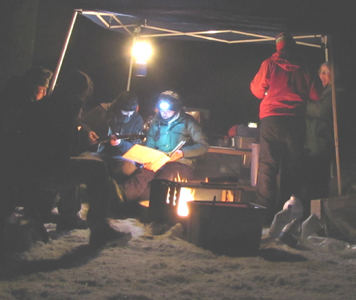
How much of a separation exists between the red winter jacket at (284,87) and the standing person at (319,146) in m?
0.29

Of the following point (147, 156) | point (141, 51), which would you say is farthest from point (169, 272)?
point (141, 51)

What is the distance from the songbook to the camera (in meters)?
4.52

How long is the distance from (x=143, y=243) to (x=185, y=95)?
1159 cm

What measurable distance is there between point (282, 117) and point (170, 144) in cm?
157

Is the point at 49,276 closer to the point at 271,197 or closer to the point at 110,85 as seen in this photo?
the point at 271,197

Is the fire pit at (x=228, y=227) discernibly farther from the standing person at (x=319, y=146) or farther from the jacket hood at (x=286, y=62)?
the jacket hood at (x=286, y=62)

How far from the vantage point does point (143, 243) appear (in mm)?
Answer: 3566

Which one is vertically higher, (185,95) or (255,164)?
(185,95)

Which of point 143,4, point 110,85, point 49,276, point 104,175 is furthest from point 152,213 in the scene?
point 110,85

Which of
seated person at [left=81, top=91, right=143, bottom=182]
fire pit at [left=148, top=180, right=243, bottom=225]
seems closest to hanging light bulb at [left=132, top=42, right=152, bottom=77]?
seated person at [left=81, top=91, right=143, bottom=182]

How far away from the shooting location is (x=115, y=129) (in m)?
5.82

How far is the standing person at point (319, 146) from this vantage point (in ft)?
17.2

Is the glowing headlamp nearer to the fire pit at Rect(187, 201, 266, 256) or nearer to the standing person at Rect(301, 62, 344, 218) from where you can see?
the standing person at Rect(301, 62, 344, 218)

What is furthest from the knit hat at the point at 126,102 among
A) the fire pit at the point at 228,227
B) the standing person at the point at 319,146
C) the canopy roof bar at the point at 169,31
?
the fire pit at the point at 228,227
